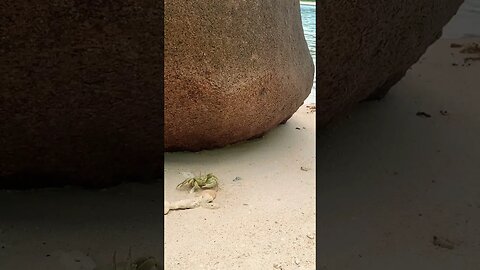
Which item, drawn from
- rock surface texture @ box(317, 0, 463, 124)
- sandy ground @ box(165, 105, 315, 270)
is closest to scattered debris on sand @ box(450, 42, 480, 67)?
rock surface texture @ box(317, 0, 463, 124)

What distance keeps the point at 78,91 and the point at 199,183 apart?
1.58 feet

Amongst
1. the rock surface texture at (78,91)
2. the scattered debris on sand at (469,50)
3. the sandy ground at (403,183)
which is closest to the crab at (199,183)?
the rock surface texture at (78,91)

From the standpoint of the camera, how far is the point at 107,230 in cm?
151

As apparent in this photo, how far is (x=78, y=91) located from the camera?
1.51m

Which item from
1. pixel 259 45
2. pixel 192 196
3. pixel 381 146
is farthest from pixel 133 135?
A: pixel 381 146

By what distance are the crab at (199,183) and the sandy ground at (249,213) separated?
1.1 inches

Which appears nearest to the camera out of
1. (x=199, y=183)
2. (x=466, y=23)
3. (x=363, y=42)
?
(x=199, y=183)

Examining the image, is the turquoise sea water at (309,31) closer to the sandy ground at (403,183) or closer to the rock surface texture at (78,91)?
the sandy ground at (403,183)

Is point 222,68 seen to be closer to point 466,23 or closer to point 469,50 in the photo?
point 469,50

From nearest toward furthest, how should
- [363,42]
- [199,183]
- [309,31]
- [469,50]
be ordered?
1. [199,183]
2. [363,42]
3. [309,31]
4. [469,50]

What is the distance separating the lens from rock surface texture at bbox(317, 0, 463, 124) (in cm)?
176

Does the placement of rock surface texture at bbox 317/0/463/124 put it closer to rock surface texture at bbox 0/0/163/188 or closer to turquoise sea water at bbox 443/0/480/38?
rock surface texture at bbox 0/0/163/188

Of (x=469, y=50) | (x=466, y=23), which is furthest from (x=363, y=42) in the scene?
(x=466, y=23)

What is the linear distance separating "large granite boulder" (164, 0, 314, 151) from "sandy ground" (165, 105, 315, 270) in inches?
3.9
